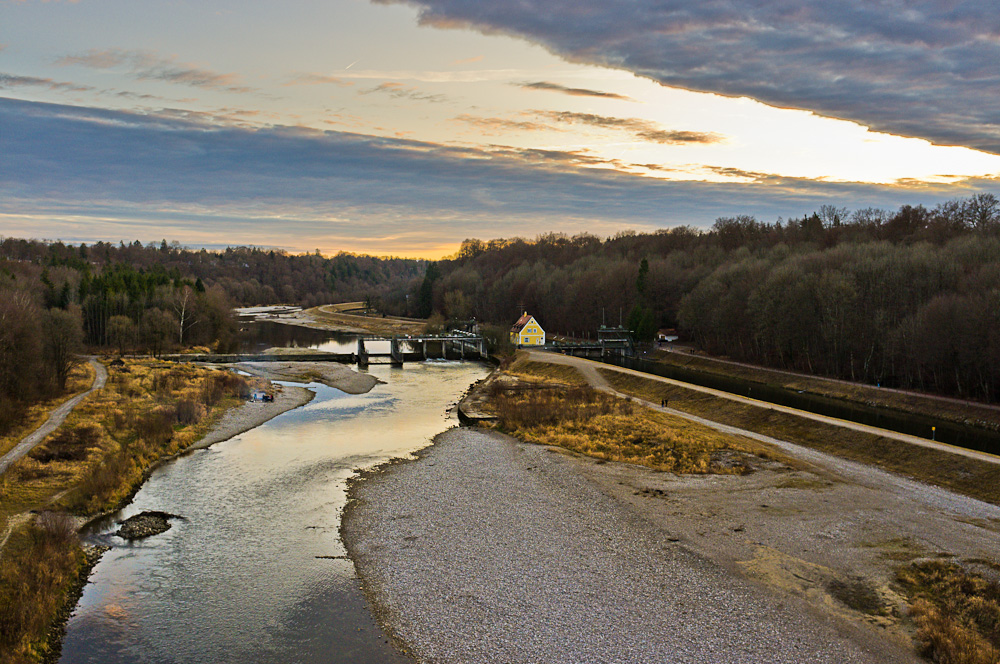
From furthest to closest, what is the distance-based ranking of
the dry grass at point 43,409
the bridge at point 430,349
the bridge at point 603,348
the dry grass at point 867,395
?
the bridge at point 603,348
the bridge at point 430,349
the dry grass at point 867,395
the dry grass at point 43,409

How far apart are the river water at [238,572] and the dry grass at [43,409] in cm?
778

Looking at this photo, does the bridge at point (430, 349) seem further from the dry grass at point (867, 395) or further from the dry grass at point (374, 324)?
the dry grass at point (867, 395)

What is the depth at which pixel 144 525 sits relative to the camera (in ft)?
76.5

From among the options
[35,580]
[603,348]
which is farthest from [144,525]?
[603,348]

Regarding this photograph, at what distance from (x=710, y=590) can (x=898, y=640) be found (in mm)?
4703

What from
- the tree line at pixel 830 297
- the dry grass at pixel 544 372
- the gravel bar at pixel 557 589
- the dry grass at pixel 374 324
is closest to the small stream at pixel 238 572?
the gravel bar at pixel 557 589

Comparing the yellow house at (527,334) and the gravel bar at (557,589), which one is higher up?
the yellow house at (527,334)

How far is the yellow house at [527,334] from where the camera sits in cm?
8981

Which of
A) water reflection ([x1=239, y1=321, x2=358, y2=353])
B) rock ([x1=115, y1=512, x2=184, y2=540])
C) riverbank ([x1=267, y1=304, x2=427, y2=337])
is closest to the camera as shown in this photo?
rock ([x1=115, y1=512, x2=184, y2=540])

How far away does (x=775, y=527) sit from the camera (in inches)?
920

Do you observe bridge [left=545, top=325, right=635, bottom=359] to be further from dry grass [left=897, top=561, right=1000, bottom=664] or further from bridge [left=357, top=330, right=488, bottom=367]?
dry grass [left=897, top=561, right=1000, bottom=664]

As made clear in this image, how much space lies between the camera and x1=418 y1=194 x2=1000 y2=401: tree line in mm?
48094

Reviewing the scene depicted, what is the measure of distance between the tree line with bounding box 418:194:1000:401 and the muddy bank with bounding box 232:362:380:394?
4231 cm

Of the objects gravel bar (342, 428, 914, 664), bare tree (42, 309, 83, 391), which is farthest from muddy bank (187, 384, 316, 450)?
gravel bar (342, 428, 914, 664)
